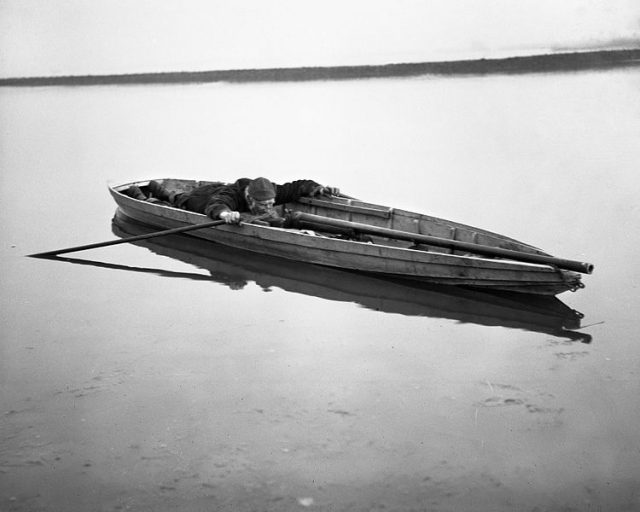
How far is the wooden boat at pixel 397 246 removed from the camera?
7.35 m

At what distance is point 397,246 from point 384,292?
993 millimetres

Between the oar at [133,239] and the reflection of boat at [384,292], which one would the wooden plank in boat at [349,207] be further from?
A: the oar at [133,239]

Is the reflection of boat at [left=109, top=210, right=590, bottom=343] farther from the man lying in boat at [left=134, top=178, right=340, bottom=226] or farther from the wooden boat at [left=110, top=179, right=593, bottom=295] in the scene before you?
the man lying in boat at [left=134, top=178, right=340, bottom=226]

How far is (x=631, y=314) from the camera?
7027 millimetres

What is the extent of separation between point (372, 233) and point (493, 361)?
2.75 metres

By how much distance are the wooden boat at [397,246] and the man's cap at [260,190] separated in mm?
422

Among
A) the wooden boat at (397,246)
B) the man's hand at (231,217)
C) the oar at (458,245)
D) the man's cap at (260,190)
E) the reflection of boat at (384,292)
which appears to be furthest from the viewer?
the man's cap at (260,190)

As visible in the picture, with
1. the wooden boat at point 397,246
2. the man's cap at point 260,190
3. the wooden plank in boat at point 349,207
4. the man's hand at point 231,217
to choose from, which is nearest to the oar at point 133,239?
the man's hand at point 231,217

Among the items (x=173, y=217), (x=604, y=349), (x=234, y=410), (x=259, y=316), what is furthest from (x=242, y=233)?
(x=604, y=349)

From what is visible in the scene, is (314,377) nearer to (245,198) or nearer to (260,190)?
(260,190)

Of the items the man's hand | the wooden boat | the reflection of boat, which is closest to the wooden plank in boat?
the wooden boat

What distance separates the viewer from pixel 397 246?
8883 millimetres

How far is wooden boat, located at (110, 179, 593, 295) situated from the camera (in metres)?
7.35

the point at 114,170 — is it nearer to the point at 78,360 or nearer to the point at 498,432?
the point at 78,360
